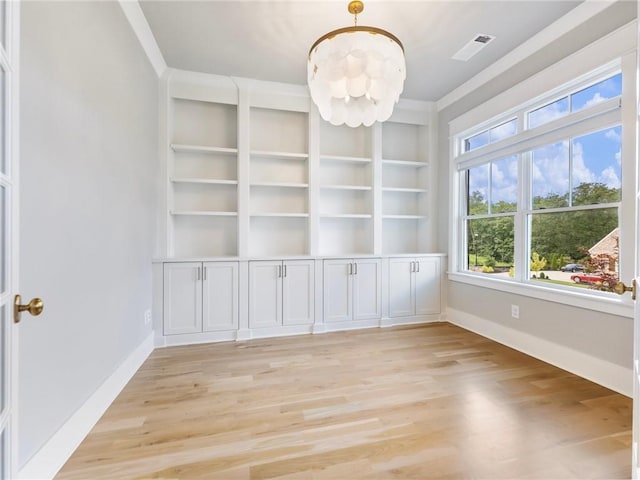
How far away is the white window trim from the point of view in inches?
87.1

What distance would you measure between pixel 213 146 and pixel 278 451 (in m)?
3.26

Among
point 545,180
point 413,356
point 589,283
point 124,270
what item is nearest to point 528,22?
point 545,180

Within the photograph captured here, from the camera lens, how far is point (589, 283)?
2.58 m

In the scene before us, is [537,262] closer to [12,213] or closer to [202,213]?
[202,213]

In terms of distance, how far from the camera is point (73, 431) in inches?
65.3

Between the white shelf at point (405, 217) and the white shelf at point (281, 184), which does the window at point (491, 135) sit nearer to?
the white shelf at point (405, 217)

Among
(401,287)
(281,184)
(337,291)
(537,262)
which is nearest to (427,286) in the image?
(401,287)

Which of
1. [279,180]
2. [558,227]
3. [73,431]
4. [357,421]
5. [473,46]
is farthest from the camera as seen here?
[279,180]

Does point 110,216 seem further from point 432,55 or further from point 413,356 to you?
point 432,55

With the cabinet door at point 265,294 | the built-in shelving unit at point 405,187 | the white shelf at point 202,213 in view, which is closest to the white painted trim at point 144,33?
the white shelf at point 202,213

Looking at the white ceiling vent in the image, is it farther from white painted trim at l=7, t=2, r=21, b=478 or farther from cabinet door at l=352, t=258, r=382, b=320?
white painted trim at l=7, t=2, r=21, b=478

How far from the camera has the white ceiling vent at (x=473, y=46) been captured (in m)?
2.86

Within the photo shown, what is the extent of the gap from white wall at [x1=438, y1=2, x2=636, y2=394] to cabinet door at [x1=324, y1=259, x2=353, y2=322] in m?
1.41

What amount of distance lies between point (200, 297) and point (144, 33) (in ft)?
8.12
